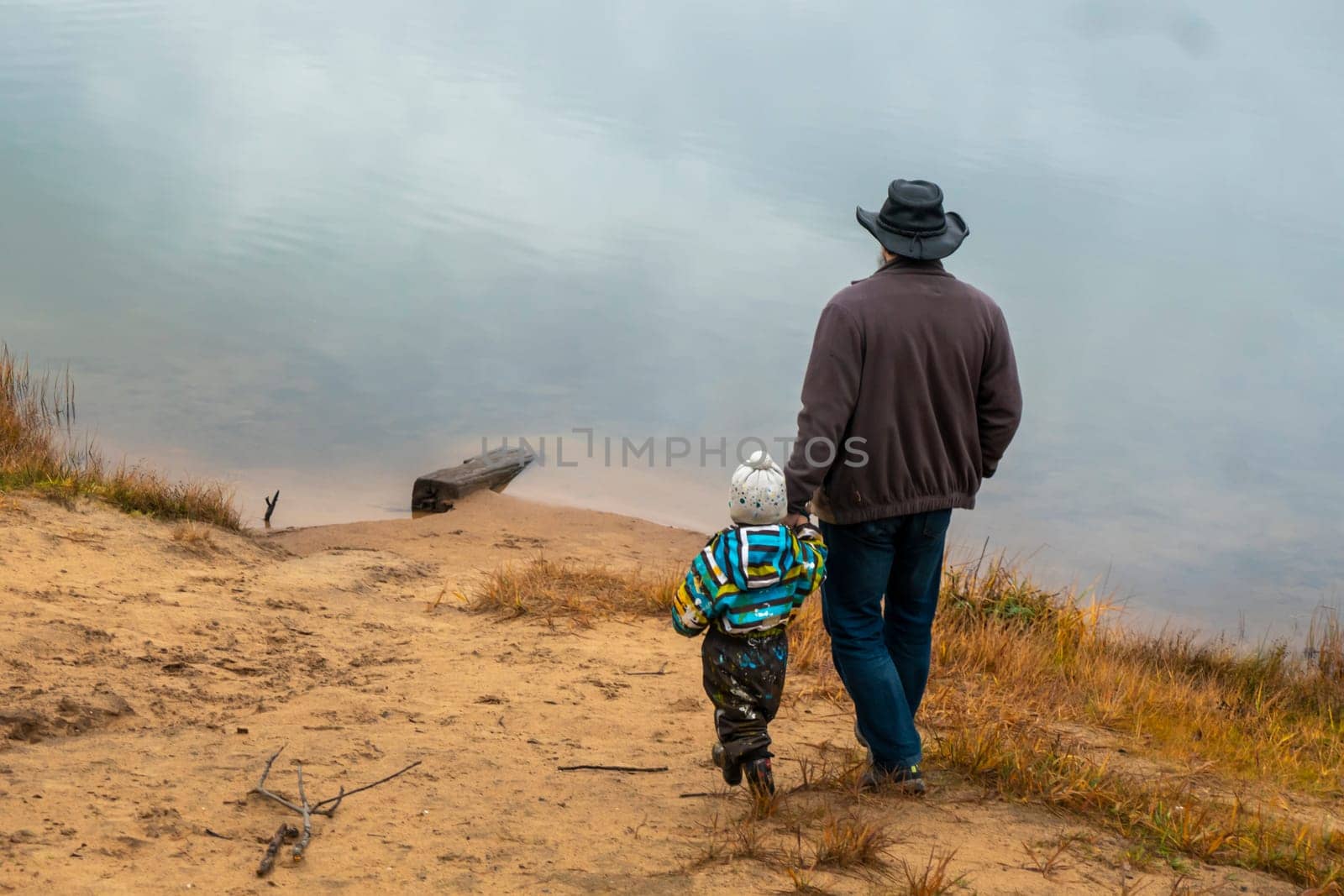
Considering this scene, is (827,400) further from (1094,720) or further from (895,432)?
(1094,720)

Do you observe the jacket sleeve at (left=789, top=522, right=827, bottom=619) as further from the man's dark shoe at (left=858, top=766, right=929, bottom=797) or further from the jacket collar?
the jacket collar

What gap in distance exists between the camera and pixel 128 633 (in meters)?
6.07

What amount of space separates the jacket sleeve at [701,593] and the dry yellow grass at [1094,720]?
71cm

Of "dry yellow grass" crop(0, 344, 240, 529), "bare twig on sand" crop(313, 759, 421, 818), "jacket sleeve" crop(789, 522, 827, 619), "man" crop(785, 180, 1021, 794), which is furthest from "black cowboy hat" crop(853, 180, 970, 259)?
"dry yellow grass" crop(0, 344, 240, 529)

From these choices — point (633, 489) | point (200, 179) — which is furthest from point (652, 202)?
point (633, 489)

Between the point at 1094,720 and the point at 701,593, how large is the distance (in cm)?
278

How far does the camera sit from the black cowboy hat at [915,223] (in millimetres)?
4688

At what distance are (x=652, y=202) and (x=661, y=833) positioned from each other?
88.2ft

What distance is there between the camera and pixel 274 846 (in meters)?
4.00

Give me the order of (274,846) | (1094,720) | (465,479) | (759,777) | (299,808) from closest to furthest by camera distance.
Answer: (274,846), (299,808), (759,777), (1094,720), (465,479)

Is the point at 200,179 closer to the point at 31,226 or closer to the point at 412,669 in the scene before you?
the point at 31,226

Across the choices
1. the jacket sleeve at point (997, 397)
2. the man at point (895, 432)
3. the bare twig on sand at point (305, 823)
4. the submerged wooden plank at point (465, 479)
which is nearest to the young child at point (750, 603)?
the man at point (895, 432)

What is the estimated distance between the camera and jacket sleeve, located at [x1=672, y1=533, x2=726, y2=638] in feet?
14.9

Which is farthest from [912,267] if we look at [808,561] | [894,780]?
[894,780]
